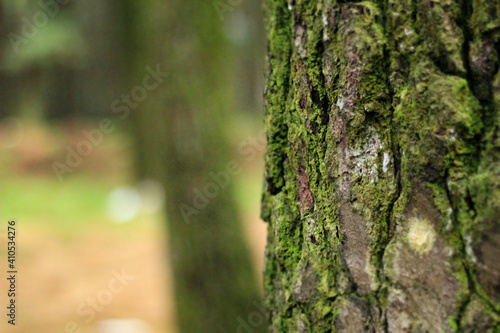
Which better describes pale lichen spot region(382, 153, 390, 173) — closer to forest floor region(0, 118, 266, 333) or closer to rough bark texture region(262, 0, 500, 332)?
rough bark texture region(262, 0, 500, 332)

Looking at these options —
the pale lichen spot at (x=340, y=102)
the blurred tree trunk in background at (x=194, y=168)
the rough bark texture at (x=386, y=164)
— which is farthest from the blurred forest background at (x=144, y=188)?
the pale lichen spot at (x=340, y=102)

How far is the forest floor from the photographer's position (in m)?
4.87

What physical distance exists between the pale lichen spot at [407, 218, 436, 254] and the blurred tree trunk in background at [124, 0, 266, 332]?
239cm

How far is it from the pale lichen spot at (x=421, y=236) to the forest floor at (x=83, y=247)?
8.45 ft

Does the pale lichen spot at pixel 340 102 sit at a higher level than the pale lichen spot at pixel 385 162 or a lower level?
higher

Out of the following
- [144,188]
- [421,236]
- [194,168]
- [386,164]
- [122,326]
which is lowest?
[122,326]

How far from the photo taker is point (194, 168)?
316 cm

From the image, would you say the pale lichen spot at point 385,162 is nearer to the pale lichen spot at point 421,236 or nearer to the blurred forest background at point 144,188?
the pale lichen spot at point 421,236

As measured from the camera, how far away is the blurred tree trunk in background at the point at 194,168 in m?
3.13

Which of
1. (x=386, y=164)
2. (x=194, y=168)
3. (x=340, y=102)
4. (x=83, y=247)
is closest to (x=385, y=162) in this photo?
(x=386, y=164)

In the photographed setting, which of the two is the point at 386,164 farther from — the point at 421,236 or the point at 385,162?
the point at 421,236

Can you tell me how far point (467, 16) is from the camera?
73 cm

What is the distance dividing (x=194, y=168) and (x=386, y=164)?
2398 millimetres

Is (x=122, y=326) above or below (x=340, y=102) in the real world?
below
